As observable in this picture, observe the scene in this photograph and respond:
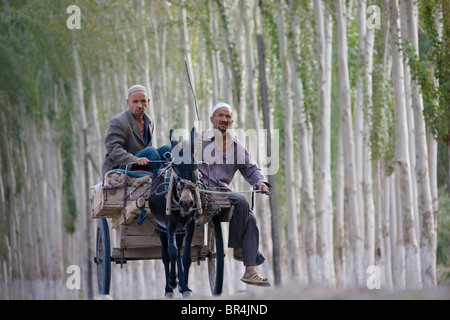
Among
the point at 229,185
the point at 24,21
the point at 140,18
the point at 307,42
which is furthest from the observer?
the point at 24,21

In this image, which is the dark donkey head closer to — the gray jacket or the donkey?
the donkey

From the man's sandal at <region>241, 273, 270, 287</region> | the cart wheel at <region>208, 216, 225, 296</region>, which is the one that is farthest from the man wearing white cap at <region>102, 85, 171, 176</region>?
the man's sandal at <region>241, 273, 270, 287</region>

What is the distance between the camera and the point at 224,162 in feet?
30.8

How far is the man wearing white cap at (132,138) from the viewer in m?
9.23

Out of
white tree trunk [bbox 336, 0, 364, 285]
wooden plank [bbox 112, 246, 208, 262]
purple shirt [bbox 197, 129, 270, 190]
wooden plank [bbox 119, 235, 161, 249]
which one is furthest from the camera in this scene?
white tree trunk [bbox 336, 0, 364, 285]

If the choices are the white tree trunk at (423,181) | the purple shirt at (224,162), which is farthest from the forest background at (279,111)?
the purple shirt at (224,162)

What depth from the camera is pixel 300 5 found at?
70.8ft

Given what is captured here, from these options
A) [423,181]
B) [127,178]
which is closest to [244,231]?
[127,178]

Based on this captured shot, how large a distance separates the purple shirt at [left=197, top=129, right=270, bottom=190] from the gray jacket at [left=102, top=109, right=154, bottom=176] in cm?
80

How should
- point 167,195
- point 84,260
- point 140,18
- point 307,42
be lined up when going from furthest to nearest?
point 84,260 → point 140,18 → point 307,42 → point 167,195

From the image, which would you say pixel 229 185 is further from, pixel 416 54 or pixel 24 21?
pixel 24 21

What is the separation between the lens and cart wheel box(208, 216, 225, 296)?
919 cm

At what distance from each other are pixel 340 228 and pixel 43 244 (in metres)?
17.3
